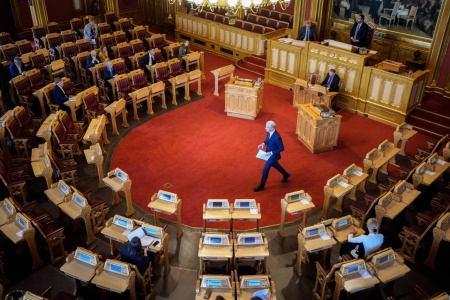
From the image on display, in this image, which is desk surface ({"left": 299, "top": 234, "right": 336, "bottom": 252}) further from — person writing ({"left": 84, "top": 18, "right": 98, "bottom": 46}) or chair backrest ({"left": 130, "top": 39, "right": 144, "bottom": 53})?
person writing ({"left": 84, "top": 18, "right": 98, "bottom": 46})

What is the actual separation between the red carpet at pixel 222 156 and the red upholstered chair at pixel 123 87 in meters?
1.08

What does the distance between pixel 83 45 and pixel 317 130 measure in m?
9.38

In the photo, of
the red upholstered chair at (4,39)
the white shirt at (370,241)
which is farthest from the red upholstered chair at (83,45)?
the white shirt at (370,241)

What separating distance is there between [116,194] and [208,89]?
6642mm

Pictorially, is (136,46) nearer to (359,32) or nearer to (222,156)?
(222,156)

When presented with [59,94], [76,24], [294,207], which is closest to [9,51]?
[76,24]

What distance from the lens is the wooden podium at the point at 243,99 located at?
41.8ft

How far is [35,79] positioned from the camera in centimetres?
1321

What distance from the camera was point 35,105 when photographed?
527 inches

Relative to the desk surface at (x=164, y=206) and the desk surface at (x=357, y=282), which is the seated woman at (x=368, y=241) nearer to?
the desk surface at (x=357, y=282)

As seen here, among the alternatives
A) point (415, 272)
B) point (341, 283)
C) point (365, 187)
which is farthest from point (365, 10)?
point (341, 283)

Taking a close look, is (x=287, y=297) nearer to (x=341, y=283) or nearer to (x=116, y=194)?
(x=341, y=283)

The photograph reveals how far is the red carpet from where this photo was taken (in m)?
9.92

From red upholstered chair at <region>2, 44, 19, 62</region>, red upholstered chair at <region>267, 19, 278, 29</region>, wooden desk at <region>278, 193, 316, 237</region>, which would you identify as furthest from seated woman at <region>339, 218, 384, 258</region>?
red upholstered chair at <region>2, 44, 19, 62</region>
